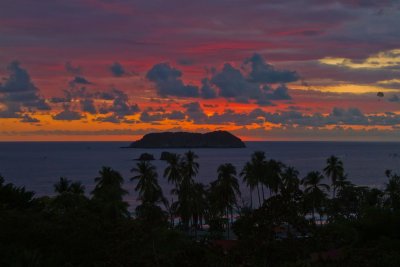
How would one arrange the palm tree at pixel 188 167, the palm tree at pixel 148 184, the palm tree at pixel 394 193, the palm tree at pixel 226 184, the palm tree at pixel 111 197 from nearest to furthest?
the palm tree at pixel 111 197
the palm tree at pixel 394 193
the palm tree at pixel 148 184
the palm tree at pixel 188 167
the palm tree at pixel 226 184

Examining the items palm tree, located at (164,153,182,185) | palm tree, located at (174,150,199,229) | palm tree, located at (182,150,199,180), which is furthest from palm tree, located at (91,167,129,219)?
palm tree, located at (182,150,199,180)

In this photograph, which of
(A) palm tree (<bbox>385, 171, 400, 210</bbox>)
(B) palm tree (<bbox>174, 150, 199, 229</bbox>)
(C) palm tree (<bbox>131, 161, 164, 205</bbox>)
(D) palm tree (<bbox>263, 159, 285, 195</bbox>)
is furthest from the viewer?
(D) palm tree (<bbox>263, 159, 285, 195</bbox>)

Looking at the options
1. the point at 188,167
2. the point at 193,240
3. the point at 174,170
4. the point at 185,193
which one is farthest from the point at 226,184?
the point at 193,240

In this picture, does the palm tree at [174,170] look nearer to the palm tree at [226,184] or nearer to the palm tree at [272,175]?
the palm tree at [226,184]

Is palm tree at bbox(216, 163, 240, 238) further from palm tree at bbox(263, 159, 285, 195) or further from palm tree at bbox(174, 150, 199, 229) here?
palm tree at bbox(263, 159, 285, 195)

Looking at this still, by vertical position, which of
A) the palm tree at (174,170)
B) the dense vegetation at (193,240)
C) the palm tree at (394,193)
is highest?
the palm tree at (174,170)

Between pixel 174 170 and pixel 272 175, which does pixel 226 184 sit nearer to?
pixel 174 170

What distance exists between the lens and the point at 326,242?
14.4m

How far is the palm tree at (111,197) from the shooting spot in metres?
47.7

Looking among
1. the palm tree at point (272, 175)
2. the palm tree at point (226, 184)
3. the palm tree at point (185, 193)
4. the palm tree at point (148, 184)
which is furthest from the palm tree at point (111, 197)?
the palm tree at point (272, 175)

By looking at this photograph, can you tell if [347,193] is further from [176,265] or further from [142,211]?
[176,265]

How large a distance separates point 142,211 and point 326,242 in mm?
46888

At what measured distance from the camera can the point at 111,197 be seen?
53406 mm

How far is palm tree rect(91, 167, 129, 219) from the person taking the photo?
47688mm
